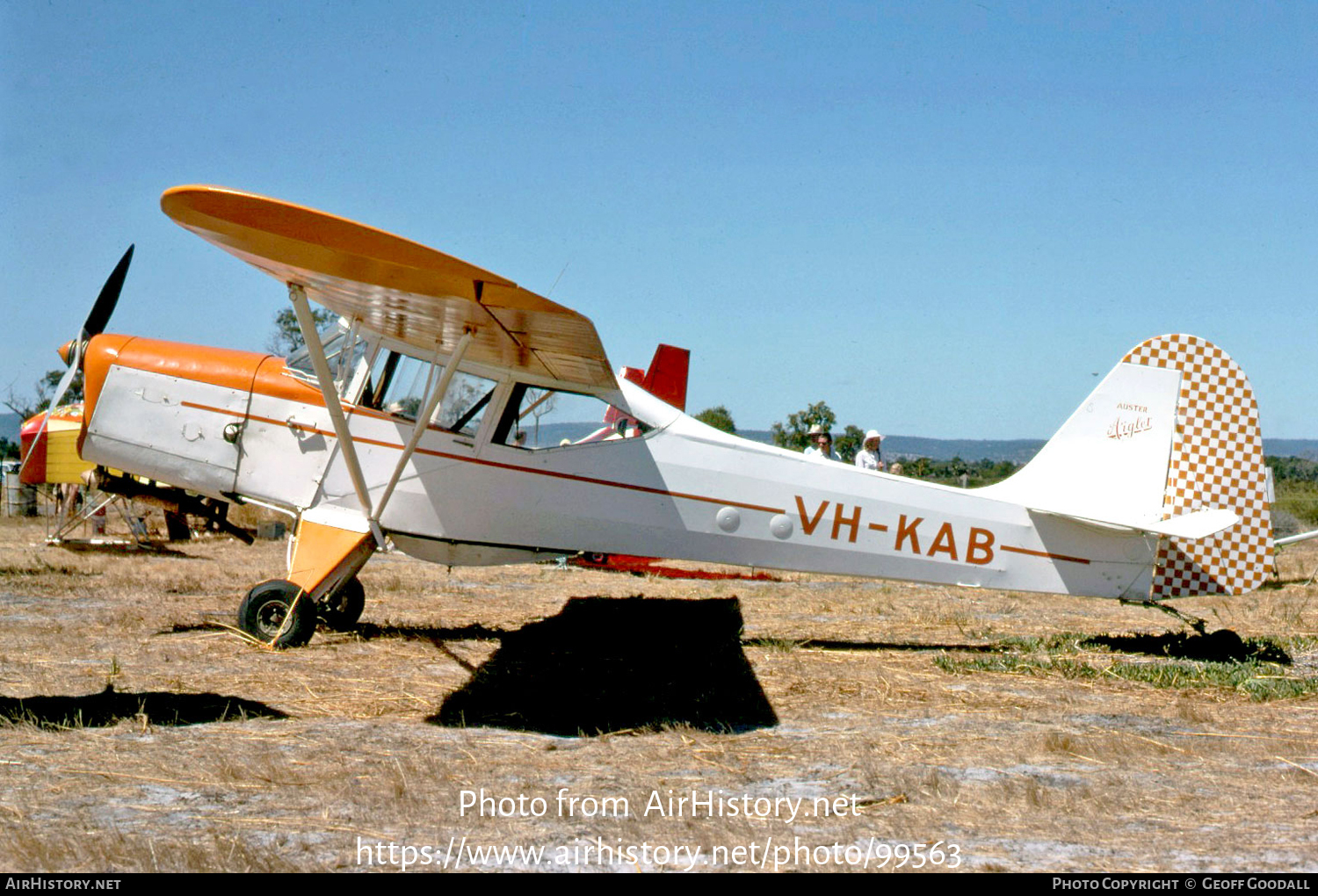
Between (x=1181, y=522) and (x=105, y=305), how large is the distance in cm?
854

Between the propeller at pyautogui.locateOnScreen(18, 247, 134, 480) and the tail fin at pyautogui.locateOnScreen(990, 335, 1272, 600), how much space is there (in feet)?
25.1

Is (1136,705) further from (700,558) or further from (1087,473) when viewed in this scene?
(700,558)

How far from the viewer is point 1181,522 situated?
23.1 feet

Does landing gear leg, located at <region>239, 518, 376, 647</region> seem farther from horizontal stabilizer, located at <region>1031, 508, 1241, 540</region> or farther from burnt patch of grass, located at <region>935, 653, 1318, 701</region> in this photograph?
horizontal stabilizer, located at <region>1031, 508, 1241, 540</region>

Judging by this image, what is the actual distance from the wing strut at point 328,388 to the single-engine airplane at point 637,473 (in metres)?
0.39

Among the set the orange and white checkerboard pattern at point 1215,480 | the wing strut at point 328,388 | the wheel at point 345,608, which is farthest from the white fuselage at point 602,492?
the wheel at point 345,608

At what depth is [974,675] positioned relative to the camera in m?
6.75

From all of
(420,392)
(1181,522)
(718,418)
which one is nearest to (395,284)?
(420,392)

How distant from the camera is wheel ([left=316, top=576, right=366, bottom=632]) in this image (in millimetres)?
8062

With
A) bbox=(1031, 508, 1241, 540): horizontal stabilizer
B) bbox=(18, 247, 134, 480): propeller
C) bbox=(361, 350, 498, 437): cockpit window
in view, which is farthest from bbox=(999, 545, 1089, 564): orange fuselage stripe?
bbox=(18, 247, 134, 480): propeller

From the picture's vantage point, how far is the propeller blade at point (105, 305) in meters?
8.50
